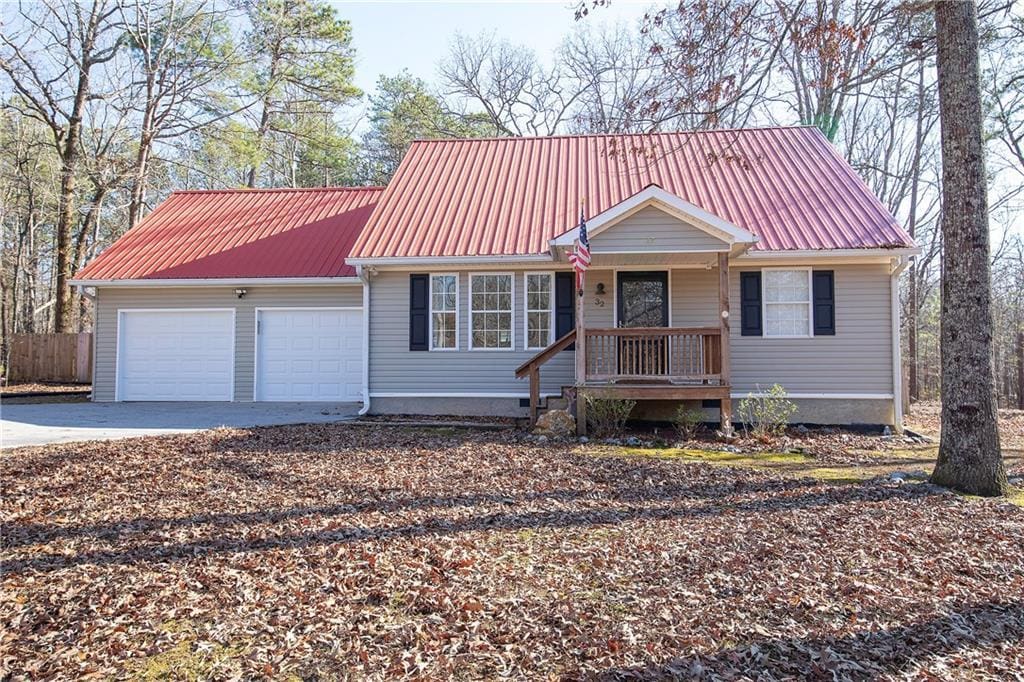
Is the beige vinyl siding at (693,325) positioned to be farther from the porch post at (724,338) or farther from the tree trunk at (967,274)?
the tree trunk at (967,274)

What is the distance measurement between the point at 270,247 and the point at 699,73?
964 centimetres

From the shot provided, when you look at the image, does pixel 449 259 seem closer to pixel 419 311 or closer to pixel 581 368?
pixel 419 311

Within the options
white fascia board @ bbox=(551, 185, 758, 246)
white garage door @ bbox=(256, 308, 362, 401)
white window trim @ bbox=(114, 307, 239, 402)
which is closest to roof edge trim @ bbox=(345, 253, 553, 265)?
white fascia board @ bbox=(551, 185, 758, 246)

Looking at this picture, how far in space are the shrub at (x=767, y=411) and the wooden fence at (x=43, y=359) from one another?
1745 cm

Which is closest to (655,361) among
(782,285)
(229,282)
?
(782,285)

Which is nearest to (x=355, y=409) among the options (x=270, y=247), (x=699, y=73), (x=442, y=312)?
(x=442, y=312)

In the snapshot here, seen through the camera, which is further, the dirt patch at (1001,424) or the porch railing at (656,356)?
the dirt patch at (1001,424)

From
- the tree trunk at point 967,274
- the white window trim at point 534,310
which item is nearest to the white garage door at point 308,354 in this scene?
the white window trim at point 534,310

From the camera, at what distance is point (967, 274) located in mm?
5438

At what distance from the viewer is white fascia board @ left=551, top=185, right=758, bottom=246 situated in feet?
28.4

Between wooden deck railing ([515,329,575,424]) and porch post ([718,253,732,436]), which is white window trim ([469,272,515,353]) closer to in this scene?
wooden deck railing ([515,329,575,424])

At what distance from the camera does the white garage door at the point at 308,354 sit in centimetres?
1227

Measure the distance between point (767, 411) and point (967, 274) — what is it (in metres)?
3.88

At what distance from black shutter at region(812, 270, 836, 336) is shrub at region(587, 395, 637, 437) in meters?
3.60
